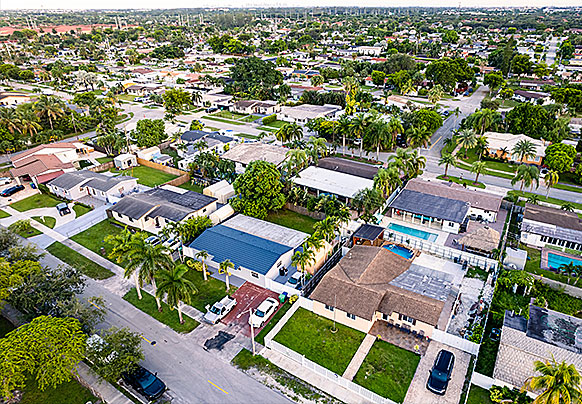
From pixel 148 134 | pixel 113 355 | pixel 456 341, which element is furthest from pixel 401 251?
pixel 148 134

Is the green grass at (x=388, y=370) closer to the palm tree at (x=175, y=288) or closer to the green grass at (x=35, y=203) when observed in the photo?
the palm tree at (x=175, y=288)

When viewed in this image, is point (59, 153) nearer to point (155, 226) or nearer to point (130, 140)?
point (130, 140)

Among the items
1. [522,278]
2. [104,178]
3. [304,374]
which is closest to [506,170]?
[522,278]

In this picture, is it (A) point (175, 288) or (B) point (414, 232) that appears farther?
(B) point (414, 232)

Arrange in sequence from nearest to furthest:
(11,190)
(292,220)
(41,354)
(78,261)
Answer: (41,354) < (78,261) < (292,220) < (11,190)

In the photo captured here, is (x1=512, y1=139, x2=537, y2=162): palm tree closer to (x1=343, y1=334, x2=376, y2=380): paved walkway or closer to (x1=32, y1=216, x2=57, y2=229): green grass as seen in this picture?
(x1=343, y1=334, x2=376, y2=380): paved walkway

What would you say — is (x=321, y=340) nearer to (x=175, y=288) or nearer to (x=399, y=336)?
(x=399, y=336)

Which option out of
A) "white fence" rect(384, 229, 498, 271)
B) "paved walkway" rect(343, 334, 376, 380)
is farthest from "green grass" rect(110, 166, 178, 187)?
"paved walkway" rect(343, 334, 376, 380)
